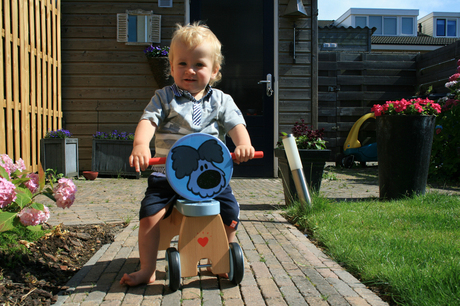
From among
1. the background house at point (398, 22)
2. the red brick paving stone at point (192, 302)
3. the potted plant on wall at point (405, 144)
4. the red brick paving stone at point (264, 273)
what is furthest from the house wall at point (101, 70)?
the background house at point (398, 22)

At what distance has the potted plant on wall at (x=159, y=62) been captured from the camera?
6.05 metres

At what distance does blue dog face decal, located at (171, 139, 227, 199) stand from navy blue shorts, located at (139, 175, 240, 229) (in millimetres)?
182

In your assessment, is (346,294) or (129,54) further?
(129,54)

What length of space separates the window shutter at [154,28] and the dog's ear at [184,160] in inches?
198

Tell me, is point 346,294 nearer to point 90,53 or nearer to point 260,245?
point 260,245

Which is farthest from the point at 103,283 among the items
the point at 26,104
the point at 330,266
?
the point at 26,104

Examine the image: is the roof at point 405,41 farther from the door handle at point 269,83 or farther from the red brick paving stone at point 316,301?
the red brick paving stone at point 316,301

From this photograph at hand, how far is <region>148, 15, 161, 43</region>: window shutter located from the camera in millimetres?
6281

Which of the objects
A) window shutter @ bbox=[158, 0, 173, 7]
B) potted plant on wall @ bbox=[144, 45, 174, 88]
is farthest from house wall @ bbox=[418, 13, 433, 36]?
potted plant on wall @ bbox=[144, 45, 174, 88]

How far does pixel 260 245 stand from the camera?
100 inches

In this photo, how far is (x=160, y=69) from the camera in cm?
609

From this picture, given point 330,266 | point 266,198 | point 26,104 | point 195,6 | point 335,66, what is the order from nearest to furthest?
point 330,266
point 266,198
point 26,104
point 195,6
point 335,66

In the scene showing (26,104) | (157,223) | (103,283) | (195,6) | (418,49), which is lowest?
(103,283)

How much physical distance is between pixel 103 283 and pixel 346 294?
1168 mm
